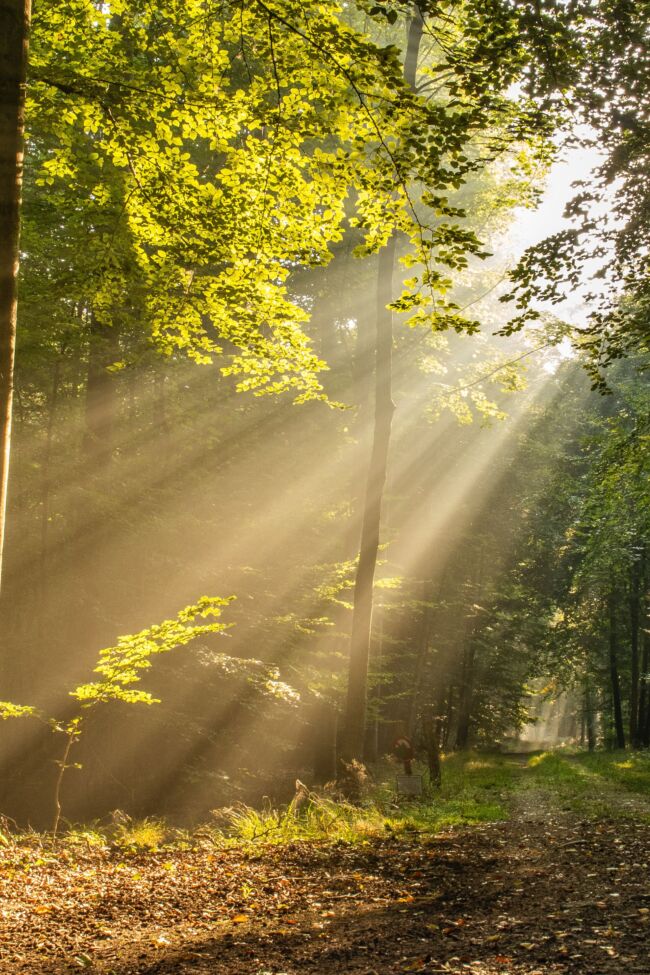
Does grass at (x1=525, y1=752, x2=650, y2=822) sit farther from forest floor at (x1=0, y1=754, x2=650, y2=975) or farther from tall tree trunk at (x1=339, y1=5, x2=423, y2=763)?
tall tree trunk at (x1=339, y1=5, x2=423, y2=763)

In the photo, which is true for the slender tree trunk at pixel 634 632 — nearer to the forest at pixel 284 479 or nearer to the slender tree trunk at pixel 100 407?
the forest at pixel 284 479

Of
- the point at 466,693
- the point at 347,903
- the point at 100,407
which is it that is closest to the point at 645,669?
the point at 466,693

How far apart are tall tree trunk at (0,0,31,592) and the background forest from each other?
1.85 m

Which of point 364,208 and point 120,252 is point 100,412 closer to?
point 120,252

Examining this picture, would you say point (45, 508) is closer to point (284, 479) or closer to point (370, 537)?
point (370, 537)

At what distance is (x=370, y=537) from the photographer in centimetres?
1329

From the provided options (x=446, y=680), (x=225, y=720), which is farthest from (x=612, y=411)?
(x=225, y=720)

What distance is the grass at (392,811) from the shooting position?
8547 millimetres

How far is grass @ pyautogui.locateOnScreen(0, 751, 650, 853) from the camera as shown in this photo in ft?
28.0

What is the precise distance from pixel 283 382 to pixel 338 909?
236 inches

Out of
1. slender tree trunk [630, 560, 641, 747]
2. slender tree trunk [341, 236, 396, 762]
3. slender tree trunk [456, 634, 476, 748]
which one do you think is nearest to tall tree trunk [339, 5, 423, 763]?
slender tree trunk [341, 236, 396, 762]

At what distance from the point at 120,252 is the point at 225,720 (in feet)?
33.2

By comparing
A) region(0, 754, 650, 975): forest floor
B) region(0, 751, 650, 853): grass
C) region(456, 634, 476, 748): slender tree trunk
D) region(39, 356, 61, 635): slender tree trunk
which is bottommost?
region(456, 634, 476, 748): slender tree trunk

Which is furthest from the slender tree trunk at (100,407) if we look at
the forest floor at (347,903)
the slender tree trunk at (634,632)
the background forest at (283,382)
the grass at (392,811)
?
the slender tree trunk at (634,632)
